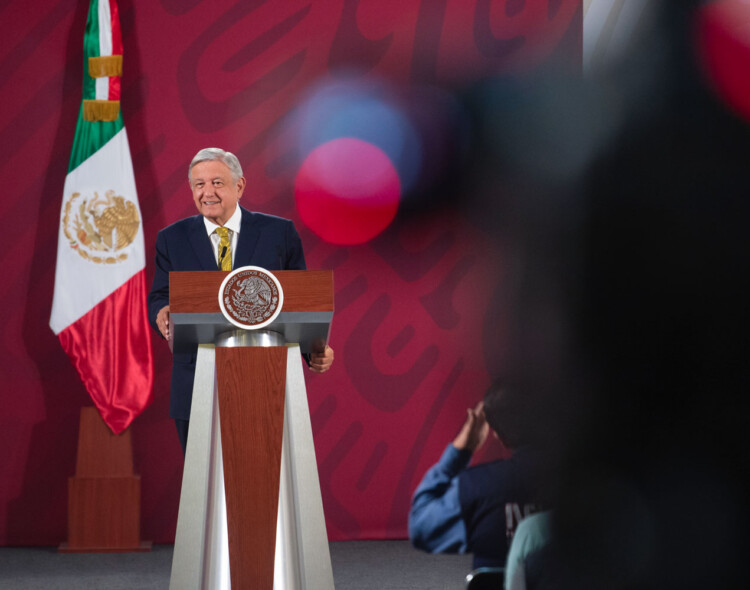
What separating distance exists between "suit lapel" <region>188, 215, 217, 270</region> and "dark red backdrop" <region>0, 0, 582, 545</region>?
2.03m

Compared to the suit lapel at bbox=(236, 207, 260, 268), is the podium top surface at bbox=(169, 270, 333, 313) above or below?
below

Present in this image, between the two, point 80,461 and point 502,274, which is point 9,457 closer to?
point 80,461

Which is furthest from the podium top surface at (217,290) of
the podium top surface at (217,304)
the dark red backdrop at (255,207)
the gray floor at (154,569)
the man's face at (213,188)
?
the dark red backdrop at (255,207)

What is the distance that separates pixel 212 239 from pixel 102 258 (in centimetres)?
193

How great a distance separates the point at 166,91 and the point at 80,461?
71.2 inches

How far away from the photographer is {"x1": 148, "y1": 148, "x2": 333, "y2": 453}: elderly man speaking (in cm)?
209

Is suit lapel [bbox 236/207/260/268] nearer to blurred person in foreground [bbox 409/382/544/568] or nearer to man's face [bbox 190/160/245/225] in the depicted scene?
man's face [bbox 190/160/245/225]

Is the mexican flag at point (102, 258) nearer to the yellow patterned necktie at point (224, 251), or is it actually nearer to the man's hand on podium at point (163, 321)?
the yellow patterned necktie at point (224, 251)

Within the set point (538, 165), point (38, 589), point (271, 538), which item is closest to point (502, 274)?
point (538, 165)

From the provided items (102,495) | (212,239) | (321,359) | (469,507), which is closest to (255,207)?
(102,495)

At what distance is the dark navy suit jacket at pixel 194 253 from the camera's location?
7.00ft

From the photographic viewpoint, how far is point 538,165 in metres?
0.46

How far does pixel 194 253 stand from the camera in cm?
214

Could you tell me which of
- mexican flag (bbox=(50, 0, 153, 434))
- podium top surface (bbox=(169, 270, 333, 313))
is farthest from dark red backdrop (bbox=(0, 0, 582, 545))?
podium top surface (bbox=(169, 270, 333, 313))
